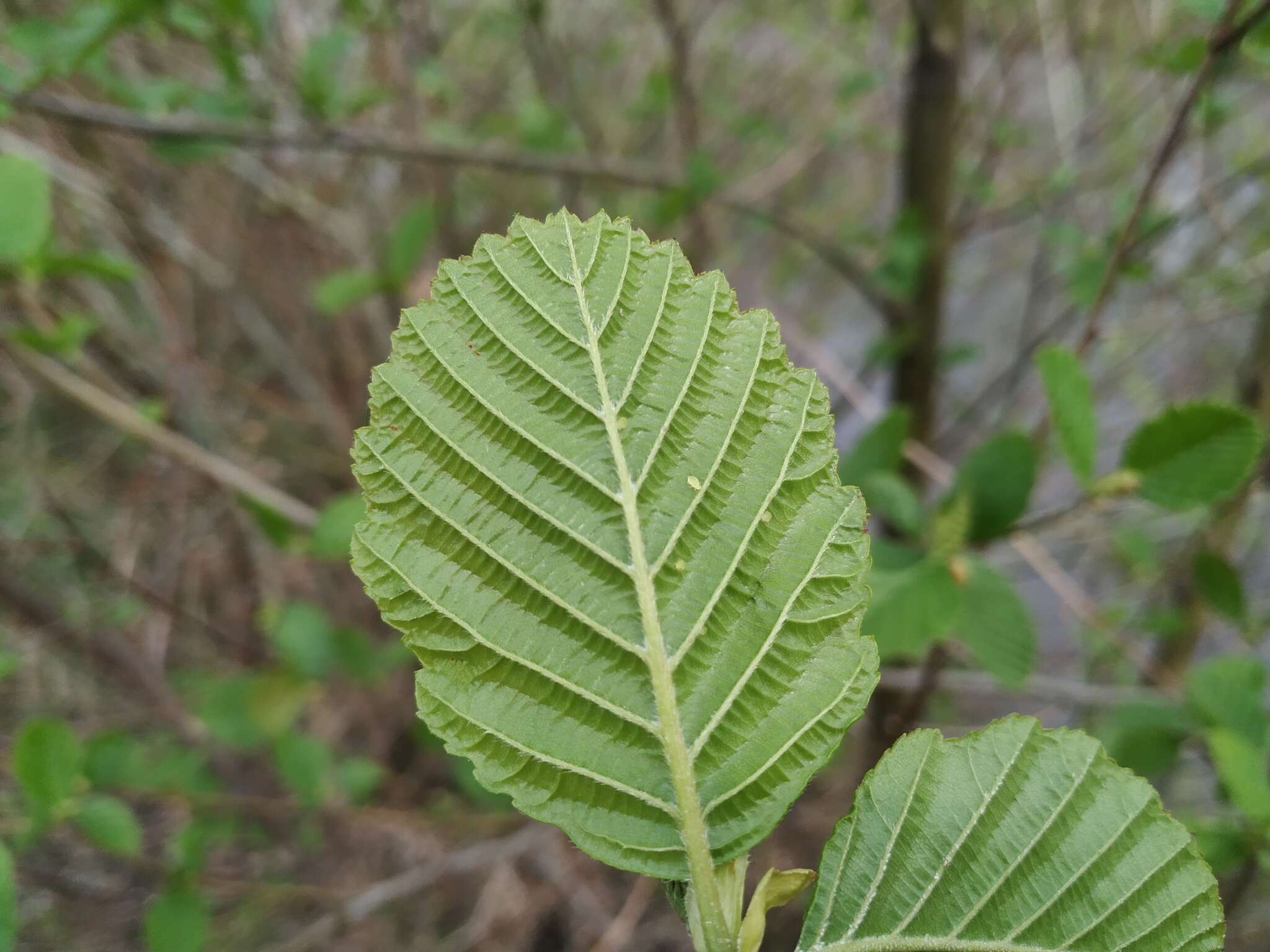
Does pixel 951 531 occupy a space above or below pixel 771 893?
above

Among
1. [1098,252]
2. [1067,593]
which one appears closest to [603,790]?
[1067,593]

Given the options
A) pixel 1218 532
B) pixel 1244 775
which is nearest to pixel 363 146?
pixel 1244 775

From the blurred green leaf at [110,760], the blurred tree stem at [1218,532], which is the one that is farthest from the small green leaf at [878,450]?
the blurred green leaf at [110,760]

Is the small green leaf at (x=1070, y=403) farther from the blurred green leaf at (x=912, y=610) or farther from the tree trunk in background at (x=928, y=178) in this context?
the tree trunk in background at (x=928, y=178)

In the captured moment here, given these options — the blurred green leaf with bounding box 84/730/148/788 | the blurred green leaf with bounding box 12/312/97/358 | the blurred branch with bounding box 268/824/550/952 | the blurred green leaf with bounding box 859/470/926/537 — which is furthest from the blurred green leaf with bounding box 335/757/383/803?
the blurred green leaf with bounding box 859/470/926/537

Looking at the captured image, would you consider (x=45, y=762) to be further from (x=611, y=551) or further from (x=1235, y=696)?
(x=1235, y=696)

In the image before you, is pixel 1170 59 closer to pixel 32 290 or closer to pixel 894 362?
pixel 894 362

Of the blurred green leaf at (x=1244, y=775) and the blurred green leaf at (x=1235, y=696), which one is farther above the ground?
the blurred green leaf at (x=1235, y=696)
